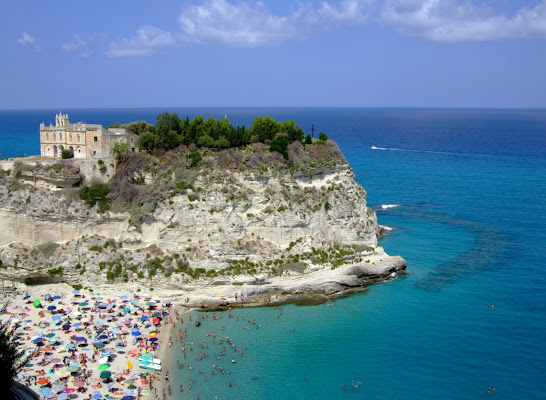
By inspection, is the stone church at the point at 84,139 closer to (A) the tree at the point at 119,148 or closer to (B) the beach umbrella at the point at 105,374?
(A) the tree at the point at 119,148

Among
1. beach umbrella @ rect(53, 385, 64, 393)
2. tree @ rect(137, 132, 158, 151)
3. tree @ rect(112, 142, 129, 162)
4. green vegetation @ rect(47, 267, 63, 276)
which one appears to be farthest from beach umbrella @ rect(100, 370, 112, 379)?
tree @ rect(137, 132, 158, 151)

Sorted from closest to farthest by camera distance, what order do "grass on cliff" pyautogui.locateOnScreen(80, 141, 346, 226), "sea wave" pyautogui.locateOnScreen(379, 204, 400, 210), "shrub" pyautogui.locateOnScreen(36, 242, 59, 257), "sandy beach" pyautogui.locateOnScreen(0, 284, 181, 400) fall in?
"sandy beach" pyautogui.locateOnScreen(0, 284, 181, 400)
"shrub" pyautogui.locateOnScreen(36, 242, 59, 257)
"grass on cliff" pyautogui.locateOnScreen(80, 141, 346, 226)
"sea wave" pyautogui.locateOnScreen(379, 204, 400, 210)

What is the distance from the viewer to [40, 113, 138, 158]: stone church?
4944 cm

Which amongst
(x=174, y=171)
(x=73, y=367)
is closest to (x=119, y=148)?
(x=174, y=171)

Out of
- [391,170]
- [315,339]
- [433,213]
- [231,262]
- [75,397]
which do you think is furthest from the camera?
[391,170]

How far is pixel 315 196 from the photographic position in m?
49.5

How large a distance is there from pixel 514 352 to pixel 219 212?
88.2 ft

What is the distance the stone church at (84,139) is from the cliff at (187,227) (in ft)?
7.22

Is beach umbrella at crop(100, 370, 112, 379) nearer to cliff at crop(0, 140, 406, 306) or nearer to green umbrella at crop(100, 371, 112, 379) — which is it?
green umbrella at crop(100, 371, 112, 379)

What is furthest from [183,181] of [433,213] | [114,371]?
[433,213]

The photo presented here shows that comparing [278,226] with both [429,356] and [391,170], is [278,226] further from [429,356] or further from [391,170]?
[391,170]

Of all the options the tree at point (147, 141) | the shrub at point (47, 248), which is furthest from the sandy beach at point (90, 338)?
Answer: the tree at point (147, 141)

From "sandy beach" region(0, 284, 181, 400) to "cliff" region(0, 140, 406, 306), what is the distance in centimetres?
222

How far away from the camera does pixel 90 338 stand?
35938 millimetres
